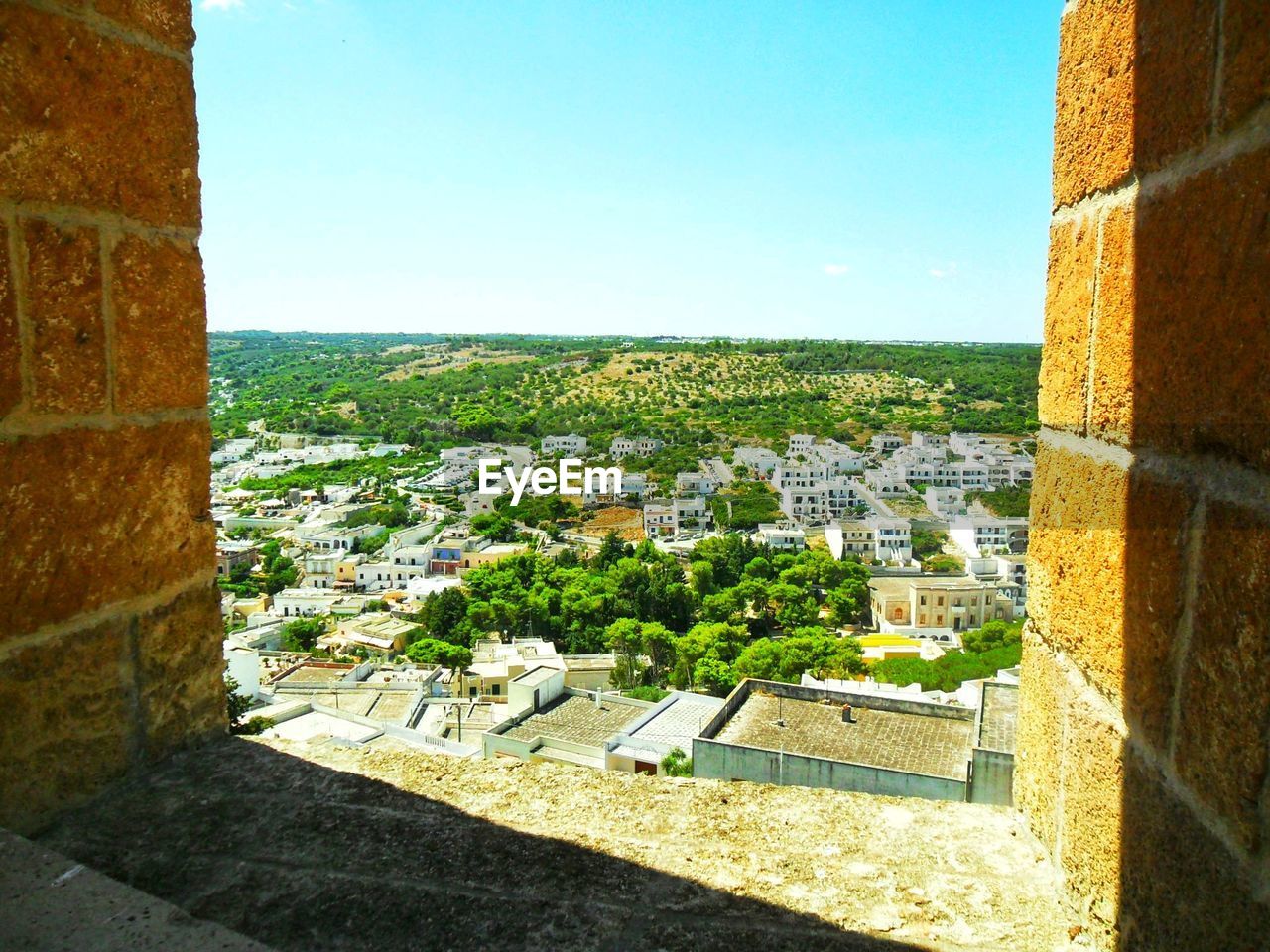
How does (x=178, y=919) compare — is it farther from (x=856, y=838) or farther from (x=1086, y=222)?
(x=1086, y=222)

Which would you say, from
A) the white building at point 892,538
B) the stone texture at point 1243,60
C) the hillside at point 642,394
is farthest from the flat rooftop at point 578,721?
the hillside at point 642,394

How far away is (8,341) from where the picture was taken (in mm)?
1344

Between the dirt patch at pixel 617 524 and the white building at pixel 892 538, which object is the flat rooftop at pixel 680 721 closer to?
the white building at pixel 892 538

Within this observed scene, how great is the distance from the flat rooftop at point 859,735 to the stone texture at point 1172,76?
35.4ft

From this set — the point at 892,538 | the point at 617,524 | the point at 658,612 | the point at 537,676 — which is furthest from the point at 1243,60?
the point at 617,524

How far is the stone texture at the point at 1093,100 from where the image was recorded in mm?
1155

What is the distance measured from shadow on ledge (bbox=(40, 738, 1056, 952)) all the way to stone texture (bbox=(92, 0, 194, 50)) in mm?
1271

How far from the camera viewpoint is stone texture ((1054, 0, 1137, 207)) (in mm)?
1155

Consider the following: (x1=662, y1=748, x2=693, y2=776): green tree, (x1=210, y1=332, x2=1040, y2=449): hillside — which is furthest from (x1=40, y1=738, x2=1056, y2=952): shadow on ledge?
(x1=210, y1=332, x2=1040, y2=449): hillside

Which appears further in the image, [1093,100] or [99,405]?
[99,405]

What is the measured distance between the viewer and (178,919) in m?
0.98

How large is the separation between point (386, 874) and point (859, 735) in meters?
12.4

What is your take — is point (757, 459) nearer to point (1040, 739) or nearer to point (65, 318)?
point (1040, 739)

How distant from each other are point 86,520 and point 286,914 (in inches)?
28.3
